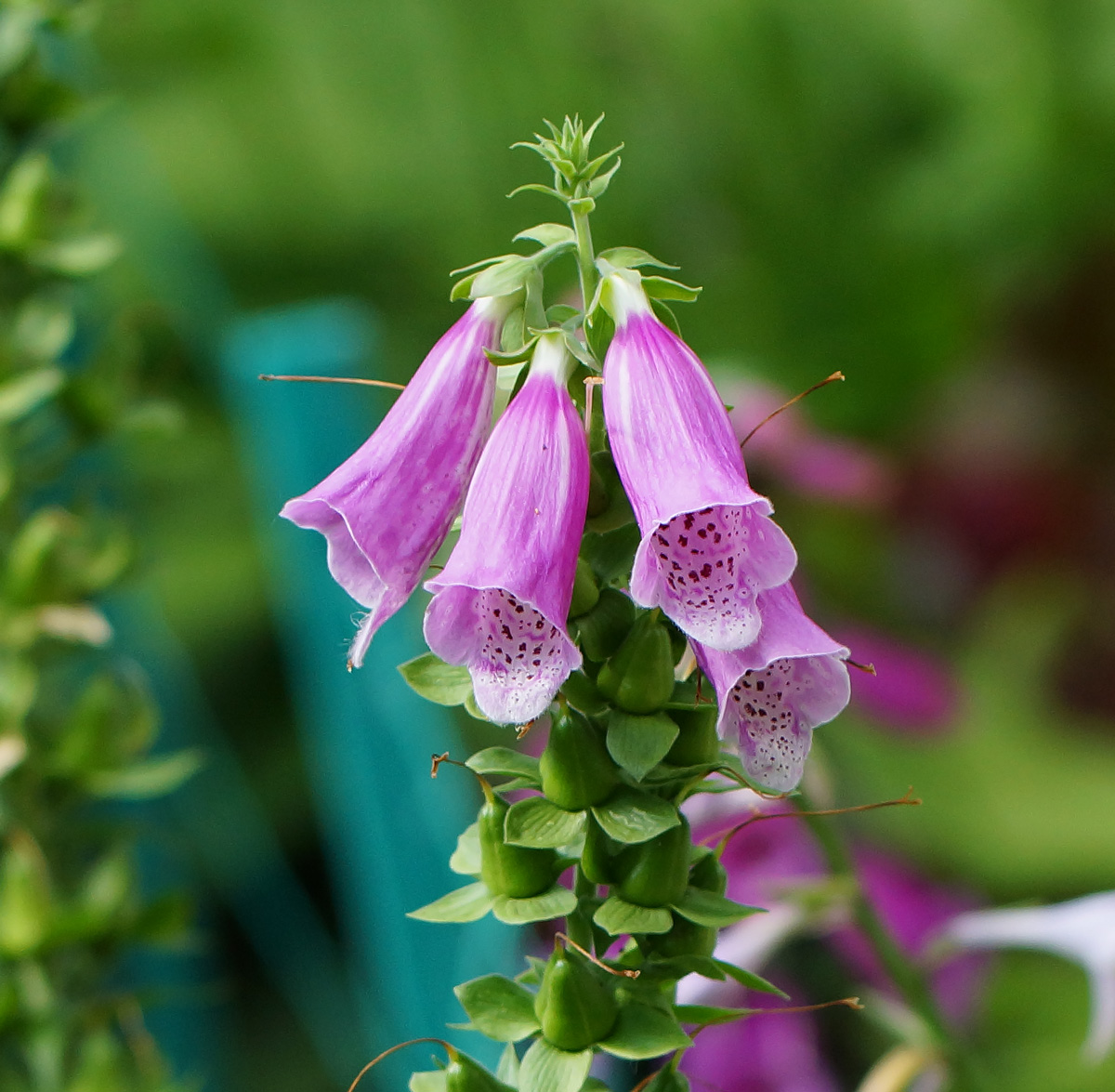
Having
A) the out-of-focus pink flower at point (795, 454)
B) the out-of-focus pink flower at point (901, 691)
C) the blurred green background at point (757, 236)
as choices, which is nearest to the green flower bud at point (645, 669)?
the out-of-focus pink flower at point (795, 454)

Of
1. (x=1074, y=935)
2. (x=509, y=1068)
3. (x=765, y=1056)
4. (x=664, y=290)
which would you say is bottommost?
(x=765, y=1056)

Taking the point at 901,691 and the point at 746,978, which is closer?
the point at 746,978

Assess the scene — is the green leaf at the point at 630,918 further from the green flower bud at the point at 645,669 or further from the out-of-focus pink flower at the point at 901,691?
the out-of-focus pink flower at the point at 901,691

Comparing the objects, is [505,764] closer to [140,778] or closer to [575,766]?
[575,766]

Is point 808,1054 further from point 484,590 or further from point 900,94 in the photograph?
point 900,94

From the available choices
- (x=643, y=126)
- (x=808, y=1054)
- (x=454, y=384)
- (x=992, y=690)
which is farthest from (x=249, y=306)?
(x=454, y=384)

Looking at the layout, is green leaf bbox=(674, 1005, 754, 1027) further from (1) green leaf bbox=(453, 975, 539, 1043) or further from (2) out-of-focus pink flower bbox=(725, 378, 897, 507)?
(2) out-of-focus pink flower bbox=(725, 378, 897, 507)

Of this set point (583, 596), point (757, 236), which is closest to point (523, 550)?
point (583, 596)
